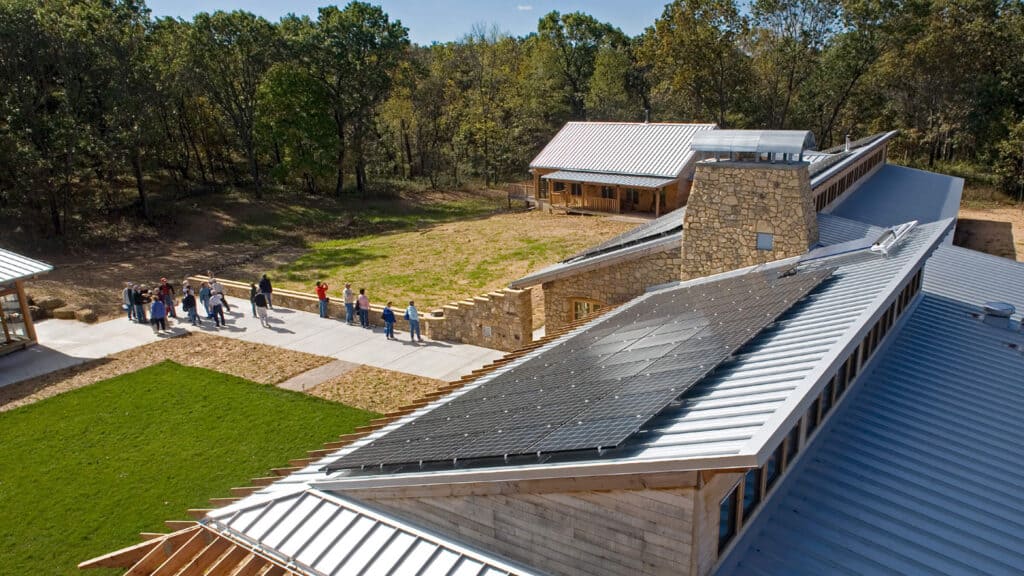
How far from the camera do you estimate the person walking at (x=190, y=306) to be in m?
22.1

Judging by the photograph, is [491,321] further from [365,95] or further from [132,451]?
[365,95]

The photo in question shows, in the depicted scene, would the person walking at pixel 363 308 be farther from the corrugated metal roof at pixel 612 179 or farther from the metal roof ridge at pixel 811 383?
the corrugated metal roof at pixel 612 179

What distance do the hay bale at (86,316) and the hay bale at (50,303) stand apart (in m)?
1.12

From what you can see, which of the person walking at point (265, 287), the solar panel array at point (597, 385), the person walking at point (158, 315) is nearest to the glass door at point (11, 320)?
the person walking at point (158, 315)

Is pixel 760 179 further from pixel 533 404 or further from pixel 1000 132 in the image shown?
pixel 1000 132

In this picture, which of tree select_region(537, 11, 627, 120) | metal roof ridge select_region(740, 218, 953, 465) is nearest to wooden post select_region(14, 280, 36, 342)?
metal roof ridge select_region(740, 218, 953, 465)

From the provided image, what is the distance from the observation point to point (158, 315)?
21266 mm

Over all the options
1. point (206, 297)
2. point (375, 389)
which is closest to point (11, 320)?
point (206, 297)

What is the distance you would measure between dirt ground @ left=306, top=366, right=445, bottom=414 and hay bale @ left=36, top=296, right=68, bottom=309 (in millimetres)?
12955

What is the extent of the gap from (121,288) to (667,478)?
27.2 metres

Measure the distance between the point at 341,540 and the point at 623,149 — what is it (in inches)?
1335

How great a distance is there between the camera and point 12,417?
15.8 meters

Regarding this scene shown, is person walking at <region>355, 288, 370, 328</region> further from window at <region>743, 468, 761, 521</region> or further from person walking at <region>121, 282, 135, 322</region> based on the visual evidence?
window at <region>743, 468, 761, 521</region>

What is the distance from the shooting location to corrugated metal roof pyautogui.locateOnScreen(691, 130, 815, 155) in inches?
502
